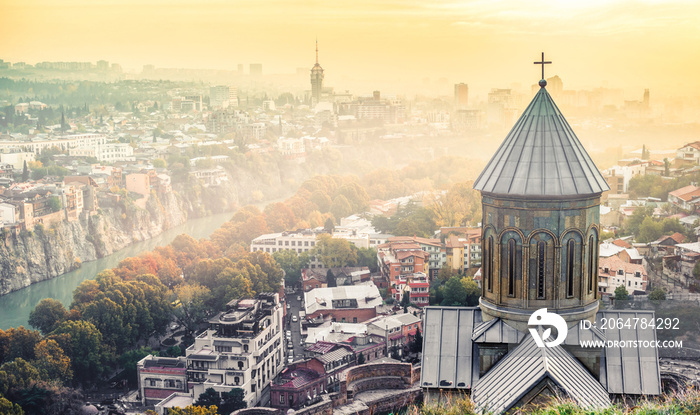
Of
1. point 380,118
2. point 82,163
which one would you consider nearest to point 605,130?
point 380,118

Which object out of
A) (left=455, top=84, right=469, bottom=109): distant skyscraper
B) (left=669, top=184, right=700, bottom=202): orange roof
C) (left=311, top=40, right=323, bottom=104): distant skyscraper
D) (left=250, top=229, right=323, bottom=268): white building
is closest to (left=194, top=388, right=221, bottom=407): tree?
(left=250, top=229, right=323, bottom=268): white building

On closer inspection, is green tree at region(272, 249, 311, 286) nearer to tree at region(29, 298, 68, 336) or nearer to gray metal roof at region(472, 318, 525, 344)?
tree at region(29, 298, 68, 336)

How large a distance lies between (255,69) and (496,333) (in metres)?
31.8

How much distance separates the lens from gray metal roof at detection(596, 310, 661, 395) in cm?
421

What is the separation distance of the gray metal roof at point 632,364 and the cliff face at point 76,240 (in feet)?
54.0

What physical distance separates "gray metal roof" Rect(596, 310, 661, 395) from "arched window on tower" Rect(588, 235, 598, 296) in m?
0.28

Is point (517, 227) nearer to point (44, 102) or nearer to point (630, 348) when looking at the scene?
point (630, 348)

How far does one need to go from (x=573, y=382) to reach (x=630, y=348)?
2.16 feet

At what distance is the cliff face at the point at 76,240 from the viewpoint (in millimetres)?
17766

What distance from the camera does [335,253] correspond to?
17172mm

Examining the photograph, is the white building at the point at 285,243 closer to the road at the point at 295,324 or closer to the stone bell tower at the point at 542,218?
the road at the point at 295,324

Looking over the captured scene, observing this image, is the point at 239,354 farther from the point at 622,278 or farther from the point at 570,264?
the point at 622,278

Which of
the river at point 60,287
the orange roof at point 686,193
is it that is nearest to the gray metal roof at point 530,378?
the river at point 60,287

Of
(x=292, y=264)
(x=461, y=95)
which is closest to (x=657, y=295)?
(x=292, y=264)
